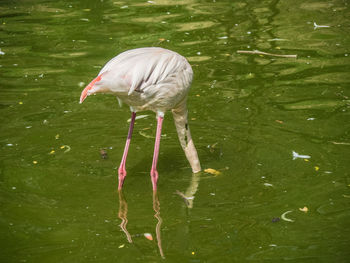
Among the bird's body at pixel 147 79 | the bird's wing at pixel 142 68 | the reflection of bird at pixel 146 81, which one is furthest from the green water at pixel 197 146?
the bird's wing at pixel 142 68

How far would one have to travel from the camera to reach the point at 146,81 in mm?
4539

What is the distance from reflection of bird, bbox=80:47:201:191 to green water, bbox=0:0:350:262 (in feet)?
1.92

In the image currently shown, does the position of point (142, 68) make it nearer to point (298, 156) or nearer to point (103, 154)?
point (103, 154)

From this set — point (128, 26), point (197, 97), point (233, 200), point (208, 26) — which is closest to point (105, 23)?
point (128, 26)

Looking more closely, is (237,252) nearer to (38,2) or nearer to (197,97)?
(197,97)

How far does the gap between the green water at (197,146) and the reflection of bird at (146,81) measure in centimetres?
58

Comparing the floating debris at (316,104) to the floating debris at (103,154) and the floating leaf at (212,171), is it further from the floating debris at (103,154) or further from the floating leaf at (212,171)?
the floating debris at (103,154)

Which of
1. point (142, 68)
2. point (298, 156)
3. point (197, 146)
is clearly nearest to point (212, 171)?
point (197, 146)

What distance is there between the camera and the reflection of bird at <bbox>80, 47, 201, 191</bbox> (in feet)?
14.4

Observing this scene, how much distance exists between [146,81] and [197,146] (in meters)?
1.35

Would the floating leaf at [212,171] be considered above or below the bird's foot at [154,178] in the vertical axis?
below

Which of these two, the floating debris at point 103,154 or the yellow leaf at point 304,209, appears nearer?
the yellow leaf at point 304,209

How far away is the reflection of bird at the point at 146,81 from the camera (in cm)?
439

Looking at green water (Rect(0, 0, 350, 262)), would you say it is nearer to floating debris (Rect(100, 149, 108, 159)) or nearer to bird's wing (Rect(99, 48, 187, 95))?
floating debris (Rect(100, 149, 108, 159))
